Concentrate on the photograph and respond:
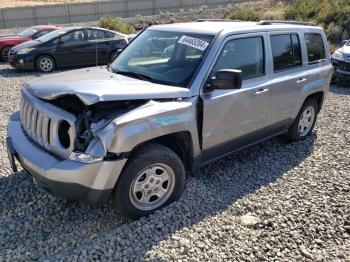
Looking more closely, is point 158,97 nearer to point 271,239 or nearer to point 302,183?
point 271,239

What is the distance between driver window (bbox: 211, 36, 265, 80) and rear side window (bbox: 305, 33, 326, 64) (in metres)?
1.23

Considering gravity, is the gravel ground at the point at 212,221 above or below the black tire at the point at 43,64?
below

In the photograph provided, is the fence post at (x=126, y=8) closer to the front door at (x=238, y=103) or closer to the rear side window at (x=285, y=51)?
the rear side window at (x=285, y=51)

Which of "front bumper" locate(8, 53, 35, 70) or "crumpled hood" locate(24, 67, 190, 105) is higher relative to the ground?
"crumpled hood" locate(24, 67, 190, 105)

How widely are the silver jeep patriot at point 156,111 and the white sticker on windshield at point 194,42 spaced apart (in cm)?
1

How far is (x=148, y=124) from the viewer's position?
3340mm

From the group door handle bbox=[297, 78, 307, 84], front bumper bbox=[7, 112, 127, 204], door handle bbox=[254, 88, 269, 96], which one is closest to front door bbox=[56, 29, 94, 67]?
door handle bbox=[297, 78, 307, 84]

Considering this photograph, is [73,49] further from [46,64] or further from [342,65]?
[342,65]

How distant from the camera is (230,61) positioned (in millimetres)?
4172

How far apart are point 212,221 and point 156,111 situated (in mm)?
1233

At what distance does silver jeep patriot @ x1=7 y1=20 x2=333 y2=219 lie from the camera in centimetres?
322

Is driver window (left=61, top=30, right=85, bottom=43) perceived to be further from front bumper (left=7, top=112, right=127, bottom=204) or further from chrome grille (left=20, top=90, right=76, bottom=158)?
front bumper (left=7, top=112, right=127, bottom=204)

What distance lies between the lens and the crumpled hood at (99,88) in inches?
129

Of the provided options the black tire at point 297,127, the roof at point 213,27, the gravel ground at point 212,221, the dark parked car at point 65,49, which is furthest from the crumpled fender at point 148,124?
the dark parked car at point 65,49
